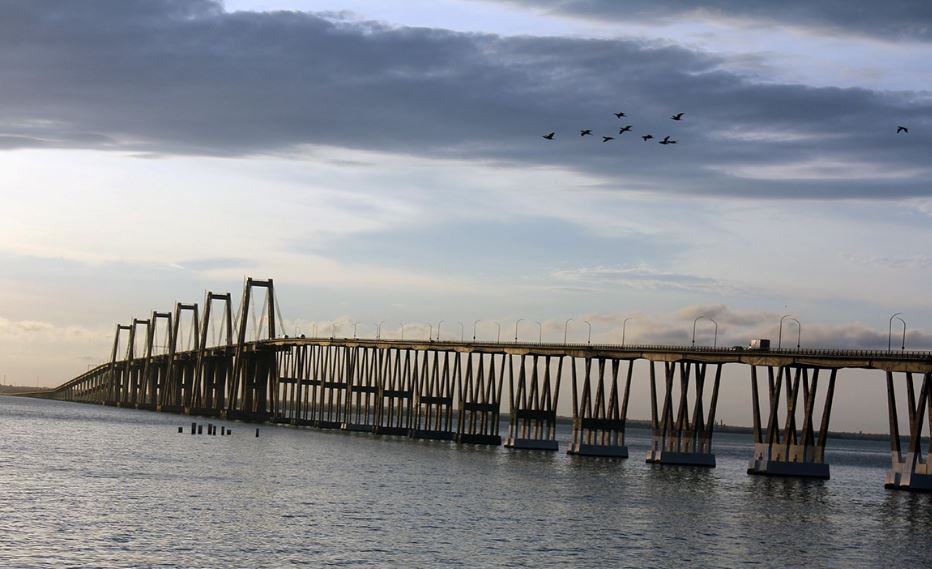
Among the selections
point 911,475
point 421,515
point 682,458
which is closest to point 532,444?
point 682,458

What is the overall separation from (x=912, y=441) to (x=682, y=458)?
37.6 metres

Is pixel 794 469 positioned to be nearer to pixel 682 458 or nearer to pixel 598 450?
pixel 682 458

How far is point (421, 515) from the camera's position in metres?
80.9

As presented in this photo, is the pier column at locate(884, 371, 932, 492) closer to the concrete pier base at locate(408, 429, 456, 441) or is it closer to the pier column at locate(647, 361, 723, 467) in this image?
the pier column at locate(647, 361, 723, 467)

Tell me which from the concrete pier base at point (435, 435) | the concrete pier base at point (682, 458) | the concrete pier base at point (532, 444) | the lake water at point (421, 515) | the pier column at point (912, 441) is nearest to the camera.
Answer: the lake water at point (421, 515)

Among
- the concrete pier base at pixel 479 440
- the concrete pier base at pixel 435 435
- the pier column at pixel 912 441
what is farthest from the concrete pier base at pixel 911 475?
the concrete pier base at pixel 435 435

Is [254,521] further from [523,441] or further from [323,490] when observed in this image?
[523,441]

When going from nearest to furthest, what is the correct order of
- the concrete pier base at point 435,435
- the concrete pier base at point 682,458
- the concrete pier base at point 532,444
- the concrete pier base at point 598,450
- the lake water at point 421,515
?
the lake water at point 421,515
the concrete pier base at point 682,458
the concrete pier base at point 598,450
the concrete pier base at point 532,444
the concrete pier base at point 435,435

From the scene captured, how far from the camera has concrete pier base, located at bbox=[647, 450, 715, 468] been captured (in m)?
135

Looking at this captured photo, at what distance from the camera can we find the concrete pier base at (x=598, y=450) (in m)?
149

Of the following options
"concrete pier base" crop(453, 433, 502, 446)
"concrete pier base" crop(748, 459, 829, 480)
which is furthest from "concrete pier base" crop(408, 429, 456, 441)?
"concrete pier base" crop(748, 459, 829, 480)

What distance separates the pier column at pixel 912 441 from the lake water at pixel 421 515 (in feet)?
7.16

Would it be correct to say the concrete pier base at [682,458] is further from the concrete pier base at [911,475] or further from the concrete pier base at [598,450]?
the concrete pier base at [911,475]

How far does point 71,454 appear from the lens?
128500 mm
